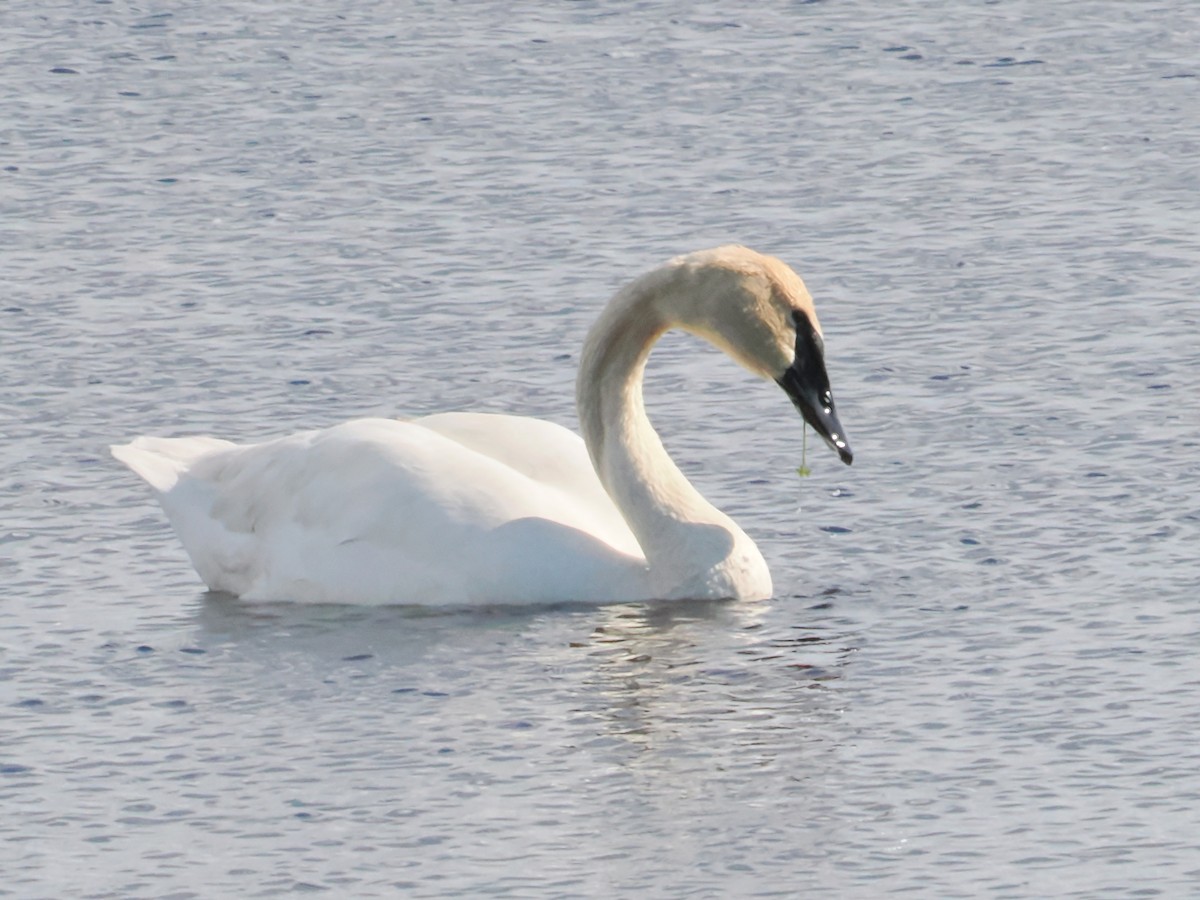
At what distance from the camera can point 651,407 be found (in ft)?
37.2

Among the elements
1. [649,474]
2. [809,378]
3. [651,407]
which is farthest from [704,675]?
[651,407]

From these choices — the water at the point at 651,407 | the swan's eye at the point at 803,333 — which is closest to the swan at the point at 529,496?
the swan's eye at the point at 803,333

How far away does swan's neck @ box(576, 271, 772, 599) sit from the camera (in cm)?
949

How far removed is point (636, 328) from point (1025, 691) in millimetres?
2173

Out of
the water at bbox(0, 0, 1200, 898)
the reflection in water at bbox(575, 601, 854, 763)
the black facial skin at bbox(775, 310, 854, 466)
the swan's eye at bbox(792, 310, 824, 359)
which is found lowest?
the reflection in water at bbox(575, 601, 854, 763)

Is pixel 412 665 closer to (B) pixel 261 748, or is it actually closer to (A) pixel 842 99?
(B) pixel 261 748

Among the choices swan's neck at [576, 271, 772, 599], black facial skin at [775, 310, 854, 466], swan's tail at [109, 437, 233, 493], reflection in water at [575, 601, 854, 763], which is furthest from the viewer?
swan's tail at [109, 437, 233, 493]

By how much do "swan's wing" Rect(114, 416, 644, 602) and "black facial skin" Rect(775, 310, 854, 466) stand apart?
0.75 m

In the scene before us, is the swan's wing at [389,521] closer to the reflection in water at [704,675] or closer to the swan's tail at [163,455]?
the swan's tail at [163,455]

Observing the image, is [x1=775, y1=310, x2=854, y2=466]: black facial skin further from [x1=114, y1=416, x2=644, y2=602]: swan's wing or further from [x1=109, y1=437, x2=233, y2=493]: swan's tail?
[x1=109, y1=437, x2=233, y2=493]: swan's tail

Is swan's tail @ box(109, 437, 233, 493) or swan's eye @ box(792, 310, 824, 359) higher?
swan's eye @ box(792, 310, 824, 359)

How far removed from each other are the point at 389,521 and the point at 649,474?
0.87 meters

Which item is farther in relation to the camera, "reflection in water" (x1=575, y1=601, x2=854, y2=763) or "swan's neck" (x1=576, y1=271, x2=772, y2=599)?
"swan's neck" (x1=576, y1=271, x2=772, y2=599)

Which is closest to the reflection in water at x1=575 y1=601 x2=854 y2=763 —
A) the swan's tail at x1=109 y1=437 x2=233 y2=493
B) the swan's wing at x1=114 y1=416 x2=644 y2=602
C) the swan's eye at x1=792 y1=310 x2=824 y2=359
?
the swan's wing at x1=114 y1=416 x2=644 y2=602
